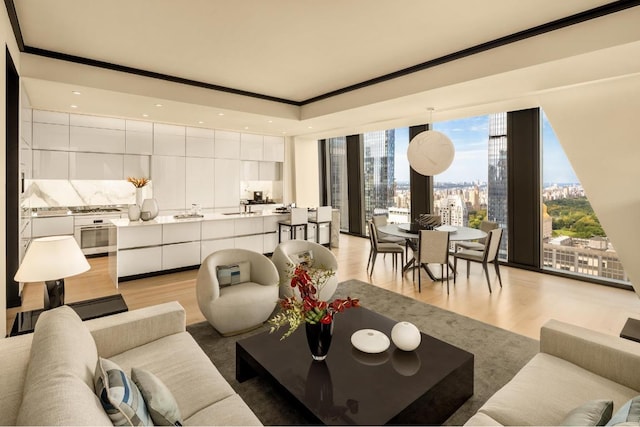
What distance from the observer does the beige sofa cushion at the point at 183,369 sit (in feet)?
5.50

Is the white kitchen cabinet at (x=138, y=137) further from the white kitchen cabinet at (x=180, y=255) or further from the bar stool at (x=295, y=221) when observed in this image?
the bar stool at (x=295, y=221)

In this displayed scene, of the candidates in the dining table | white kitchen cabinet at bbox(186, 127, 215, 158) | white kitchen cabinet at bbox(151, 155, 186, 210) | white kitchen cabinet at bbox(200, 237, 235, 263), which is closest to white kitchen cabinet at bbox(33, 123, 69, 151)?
white kitchen cabinet at bbox(151, 155, 186, 210)

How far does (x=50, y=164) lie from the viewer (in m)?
5.98

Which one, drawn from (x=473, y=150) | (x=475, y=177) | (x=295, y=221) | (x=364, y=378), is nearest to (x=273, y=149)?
(x=295, y=221)

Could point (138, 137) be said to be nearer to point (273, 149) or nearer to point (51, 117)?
point (51, 117)

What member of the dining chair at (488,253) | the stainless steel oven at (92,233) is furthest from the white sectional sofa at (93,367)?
the stainless steel oven at (92,233)

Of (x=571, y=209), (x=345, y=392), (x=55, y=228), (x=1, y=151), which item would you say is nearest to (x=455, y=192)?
(x=571, y=209)

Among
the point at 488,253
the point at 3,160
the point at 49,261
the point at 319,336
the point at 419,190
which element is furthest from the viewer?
the point at 419,190

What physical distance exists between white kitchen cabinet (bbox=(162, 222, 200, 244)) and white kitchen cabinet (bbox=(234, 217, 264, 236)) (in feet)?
2.36

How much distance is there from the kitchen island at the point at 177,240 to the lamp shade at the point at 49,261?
8.70 feet

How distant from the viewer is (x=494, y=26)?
3334 mm

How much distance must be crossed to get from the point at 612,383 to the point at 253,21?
3754 mm

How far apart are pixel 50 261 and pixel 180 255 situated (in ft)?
10.8

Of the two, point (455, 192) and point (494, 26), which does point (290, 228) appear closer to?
point (455, 192)
